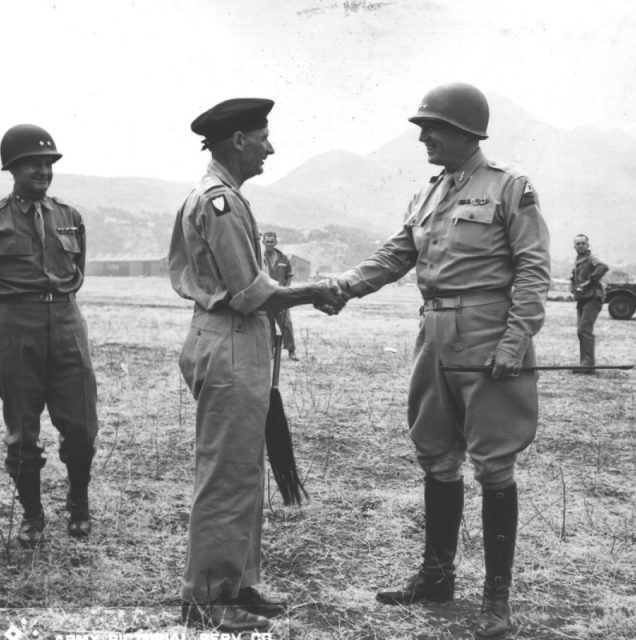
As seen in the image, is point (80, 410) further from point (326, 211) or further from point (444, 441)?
point (326, 211)

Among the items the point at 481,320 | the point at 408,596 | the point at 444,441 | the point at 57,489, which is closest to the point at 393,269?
the point at 481,320

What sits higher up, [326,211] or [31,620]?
[326,211]

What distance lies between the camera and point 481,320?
3.29 m

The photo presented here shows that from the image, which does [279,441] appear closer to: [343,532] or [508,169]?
[343,532]

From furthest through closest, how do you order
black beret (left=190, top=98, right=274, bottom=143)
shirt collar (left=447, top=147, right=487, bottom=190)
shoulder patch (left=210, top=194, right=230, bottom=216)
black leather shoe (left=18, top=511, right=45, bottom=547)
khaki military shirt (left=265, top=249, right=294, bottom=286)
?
1. khaki military shirt (left=265, top=249, right=294, bottom=286)
2. black leather shoe (left=18, top=511, right=45, bottom=547)
3. shirt collar (left=447, top=147, right=487, bottom=190)
4. black beret (left=190, top=98, right=274, bottom=143)
5. shoulder patch (left=210, top=194, right=230, bottom=216)

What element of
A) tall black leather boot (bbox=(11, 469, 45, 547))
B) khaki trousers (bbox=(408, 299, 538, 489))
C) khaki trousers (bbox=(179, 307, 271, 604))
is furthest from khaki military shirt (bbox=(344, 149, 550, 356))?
tall black leather boot (bbox=(11, 469, 45, 547))

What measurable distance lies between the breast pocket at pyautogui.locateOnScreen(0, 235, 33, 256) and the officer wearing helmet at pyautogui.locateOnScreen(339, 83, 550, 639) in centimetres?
219

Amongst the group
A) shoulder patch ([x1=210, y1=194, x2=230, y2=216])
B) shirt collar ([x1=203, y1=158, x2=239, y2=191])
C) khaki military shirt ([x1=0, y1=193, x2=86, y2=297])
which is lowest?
khaki military shirt ([x1=0, y1=193, x2=86, y2=297])

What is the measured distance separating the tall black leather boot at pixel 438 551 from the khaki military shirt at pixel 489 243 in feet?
2.67

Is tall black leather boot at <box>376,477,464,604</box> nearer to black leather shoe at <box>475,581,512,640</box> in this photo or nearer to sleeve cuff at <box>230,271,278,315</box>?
black leather shoe at <box>475,581,512,640</box>

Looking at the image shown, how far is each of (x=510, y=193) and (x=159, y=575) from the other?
2.51 meters

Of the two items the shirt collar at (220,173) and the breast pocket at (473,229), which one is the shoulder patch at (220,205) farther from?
the breast pocket at (473,229)

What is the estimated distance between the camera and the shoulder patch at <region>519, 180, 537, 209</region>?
3.23 metres

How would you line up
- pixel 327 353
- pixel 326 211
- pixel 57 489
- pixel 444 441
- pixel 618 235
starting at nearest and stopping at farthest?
pixel 444 441 → pixel 57 489 → pixel 327 353 → pixel 618 235 → pixel 326 211
